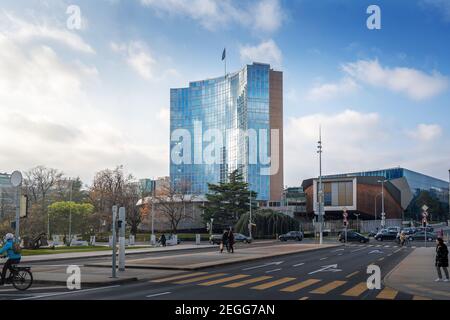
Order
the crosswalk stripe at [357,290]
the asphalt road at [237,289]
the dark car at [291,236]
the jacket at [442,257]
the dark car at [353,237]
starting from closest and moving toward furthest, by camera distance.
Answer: the asphalt road at [237,289] → the crosswalk stripe at [357,290] → the jacket at [442,257] → the dark car at [353,237] → the dark car at [291,236]

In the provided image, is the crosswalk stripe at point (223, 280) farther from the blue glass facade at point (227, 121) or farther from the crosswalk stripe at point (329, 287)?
the blue glass facade at point (227, 121)

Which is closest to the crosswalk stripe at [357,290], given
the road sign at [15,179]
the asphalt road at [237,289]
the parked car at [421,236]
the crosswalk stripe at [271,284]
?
the asphalt road at [237,289]

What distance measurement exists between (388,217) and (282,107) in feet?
149

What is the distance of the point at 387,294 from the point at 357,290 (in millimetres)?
1186

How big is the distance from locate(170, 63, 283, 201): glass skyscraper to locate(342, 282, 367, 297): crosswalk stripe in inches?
4613

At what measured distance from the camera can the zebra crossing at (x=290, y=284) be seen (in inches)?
640

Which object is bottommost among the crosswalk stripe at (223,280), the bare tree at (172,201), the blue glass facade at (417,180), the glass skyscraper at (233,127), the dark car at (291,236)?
the dark car at (291,236)

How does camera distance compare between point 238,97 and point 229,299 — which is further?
point 238,97

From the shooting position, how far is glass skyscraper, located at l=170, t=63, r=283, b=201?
14250 centimetres

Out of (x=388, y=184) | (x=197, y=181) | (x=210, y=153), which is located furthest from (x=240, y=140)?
(x=388, y=184)

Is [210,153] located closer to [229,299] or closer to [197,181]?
[197,181]

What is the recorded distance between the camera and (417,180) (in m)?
172

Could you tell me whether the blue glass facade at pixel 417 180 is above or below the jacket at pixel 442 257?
above

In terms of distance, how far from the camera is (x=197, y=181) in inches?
6560
